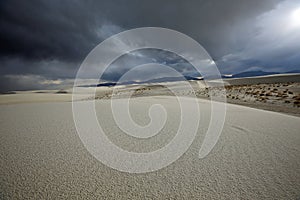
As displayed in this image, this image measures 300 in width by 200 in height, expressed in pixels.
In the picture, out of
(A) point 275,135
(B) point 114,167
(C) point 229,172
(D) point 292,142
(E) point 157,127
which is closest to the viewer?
(C) point 229,172

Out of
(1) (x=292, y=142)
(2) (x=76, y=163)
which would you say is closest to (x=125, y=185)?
(2) (x=76, y=163)

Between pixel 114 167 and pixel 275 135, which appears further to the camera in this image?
pixel 275 135

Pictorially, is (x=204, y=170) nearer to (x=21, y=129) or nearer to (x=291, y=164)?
(x=291, y=164)

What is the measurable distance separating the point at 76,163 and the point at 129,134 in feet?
4.22

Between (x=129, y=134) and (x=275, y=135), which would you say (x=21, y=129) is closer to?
(x=129, y=134)

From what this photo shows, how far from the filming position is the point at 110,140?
2.69 metres

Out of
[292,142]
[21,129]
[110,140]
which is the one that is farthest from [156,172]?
[21,129]

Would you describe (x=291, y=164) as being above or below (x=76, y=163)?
below

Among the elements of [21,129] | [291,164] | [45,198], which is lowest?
[291,164]

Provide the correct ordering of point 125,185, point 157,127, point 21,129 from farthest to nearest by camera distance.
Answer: point 157,127
point 21,129
point 125,185

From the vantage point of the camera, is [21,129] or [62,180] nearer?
[62,180]

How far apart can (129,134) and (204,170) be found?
1672mm

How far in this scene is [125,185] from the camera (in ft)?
4.91

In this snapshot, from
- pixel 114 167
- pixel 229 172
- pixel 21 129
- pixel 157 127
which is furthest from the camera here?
pixel 157 127
